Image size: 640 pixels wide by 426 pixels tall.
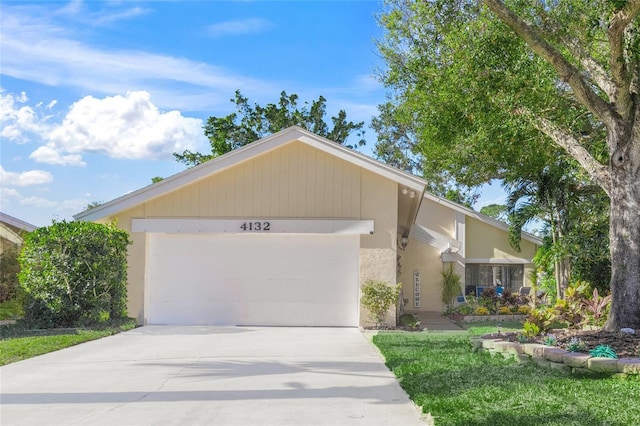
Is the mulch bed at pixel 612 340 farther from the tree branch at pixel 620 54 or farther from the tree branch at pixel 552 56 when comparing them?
the tree branch at pixel 620 54

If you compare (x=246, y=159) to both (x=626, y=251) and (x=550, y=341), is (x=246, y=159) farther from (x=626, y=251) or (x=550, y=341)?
(x=626, y=251)

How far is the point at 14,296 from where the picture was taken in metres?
17.1

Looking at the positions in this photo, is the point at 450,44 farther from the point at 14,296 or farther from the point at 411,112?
the point at 14,296

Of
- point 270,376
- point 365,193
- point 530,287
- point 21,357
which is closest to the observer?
point 270,376

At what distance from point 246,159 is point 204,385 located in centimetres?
772

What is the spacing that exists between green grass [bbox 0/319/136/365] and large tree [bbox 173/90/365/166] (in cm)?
2201

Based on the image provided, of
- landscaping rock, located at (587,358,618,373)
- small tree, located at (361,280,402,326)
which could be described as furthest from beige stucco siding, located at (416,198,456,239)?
landscaping rock, located at (587,358,618,373)

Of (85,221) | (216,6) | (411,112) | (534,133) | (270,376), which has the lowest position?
(270,376)

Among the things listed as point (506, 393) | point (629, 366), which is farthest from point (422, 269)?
point (506, 393)

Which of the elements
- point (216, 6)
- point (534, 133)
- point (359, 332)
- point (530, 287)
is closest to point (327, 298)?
point (359, 332)

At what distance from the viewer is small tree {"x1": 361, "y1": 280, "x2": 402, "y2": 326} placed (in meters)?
14.6

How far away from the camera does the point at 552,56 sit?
10.2 meters

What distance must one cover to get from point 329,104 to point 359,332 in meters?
24.5

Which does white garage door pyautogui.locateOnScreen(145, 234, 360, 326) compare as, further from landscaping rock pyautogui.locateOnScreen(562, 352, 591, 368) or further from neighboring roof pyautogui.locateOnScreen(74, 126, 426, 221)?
landscaping rock pyautogui.locateOnScreen(562, 352, 591, 368)
